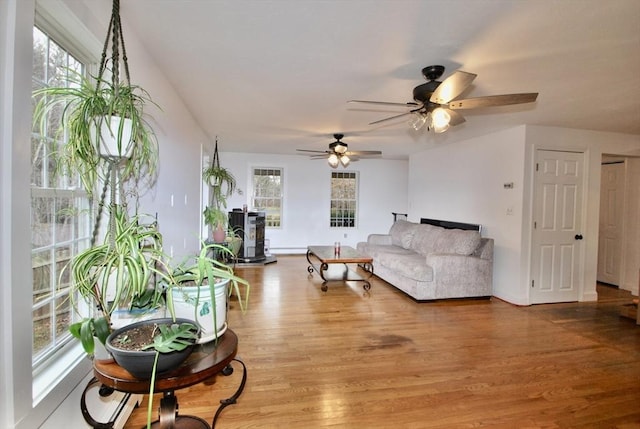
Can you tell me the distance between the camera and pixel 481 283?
448cm

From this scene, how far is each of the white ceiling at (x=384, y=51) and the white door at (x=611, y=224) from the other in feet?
7.36

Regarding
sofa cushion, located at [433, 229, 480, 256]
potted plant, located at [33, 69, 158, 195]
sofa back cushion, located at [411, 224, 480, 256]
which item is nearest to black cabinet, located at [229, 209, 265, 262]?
sofa back cushion, located at [411, 224, 480, 256]

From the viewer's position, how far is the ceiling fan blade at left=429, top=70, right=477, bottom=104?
203cm

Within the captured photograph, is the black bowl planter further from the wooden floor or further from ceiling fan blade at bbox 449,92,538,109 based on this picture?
ceiling fan blade at bbox 449,92,538,109

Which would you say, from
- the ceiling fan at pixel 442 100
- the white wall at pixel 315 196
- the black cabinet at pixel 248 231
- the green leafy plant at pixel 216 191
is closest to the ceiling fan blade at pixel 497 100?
the ceiling fan at pixel 442 100

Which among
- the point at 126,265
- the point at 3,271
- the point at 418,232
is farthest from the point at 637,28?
the point at 418,232

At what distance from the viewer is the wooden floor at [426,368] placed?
79.2 inches

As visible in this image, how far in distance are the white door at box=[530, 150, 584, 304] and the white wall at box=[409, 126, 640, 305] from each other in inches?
4.7

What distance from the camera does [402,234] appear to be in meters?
6.25

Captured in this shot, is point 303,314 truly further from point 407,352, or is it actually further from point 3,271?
point 3,271

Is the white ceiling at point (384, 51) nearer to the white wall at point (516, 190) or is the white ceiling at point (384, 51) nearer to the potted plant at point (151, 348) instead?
the white wall at point (516, 190)

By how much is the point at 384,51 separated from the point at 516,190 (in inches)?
126

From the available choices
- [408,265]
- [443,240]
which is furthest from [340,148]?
[443,240]

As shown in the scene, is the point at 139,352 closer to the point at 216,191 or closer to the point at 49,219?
the point at 49,219
